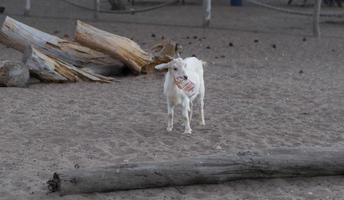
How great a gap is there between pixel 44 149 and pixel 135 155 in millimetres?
828

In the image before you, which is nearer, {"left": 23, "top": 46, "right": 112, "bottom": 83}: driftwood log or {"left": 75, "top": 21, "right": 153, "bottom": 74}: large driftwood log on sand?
{"left": 23, "top": 46, "right": 112, "bottom": 83}: driftwood log

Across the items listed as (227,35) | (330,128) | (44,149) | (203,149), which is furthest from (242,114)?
(227,35)

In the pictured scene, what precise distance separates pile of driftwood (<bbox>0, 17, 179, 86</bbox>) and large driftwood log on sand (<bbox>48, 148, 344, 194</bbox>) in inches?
196

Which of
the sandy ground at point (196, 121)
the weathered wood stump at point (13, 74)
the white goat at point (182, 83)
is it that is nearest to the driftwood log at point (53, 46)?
the sandy ground at point (196, 121)

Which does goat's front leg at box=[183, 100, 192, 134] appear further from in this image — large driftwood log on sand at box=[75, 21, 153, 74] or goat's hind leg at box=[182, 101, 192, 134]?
large driftwood log on sand at box=[75, 21, 153, 74]

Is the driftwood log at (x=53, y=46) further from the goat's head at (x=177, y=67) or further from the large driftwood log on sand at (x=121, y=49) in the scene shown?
the goat's head at (x=177, y=67)

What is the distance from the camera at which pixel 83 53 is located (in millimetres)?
10594

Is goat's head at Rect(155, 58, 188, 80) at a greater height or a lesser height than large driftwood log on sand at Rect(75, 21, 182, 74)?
greater

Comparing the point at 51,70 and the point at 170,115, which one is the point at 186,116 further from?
the point at 51,70

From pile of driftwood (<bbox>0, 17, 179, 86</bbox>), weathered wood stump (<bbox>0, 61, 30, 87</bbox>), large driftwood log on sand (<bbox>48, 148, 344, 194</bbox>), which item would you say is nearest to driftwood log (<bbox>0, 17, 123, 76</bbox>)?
pile of driftwood (<bbox>0, 17, 179, 86</bbox>)

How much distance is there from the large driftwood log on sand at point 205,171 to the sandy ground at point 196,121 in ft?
0.24

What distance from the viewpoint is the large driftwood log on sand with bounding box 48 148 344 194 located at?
16.5ft

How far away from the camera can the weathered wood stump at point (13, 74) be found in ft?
31.2

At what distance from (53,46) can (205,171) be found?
18.6ft
